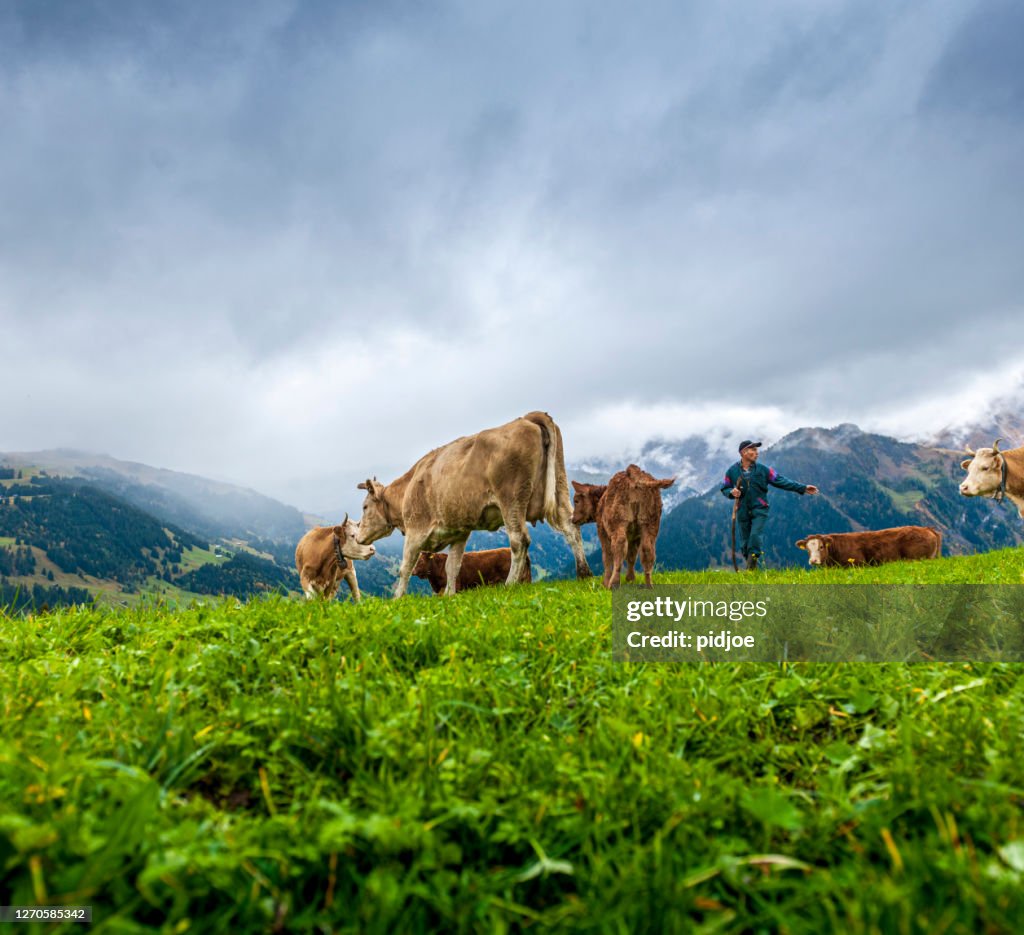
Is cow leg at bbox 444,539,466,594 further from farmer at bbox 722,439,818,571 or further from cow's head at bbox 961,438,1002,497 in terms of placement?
cow's head at bbox 961,438,1002,497

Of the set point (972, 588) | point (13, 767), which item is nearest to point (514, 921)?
point (13, 767)

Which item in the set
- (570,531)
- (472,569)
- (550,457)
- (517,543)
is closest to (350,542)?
(472,569)

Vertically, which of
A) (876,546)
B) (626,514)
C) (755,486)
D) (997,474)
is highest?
(997,474)

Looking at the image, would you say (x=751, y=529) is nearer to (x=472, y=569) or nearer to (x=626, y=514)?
(x=472, y=569)

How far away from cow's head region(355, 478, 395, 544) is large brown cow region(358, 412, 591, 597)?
2637mm

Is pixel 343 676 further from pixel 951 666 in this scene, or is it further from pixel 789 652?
pixel 951 666

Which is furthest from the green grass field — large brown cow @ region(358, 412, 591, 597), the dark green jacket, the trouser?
the dark green jacket

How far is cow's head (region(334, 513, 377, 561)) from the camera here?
62.4 feet

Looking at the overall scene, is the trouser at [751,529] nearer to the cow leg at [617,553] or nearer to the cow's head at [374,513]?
the cow leg at [617,553]

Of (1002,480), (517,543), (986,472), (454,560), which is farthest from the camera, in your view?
(986,472)

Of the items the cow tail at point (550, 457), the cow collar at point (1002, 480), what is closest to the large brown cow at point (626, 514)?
the cow tail at point (550, 457)

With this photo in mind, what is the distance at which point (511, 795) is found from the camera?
2.41m

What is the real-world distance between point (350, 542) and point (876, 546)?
2164 centimetres

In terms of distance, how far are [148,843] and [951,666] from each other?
4272 millimetres
